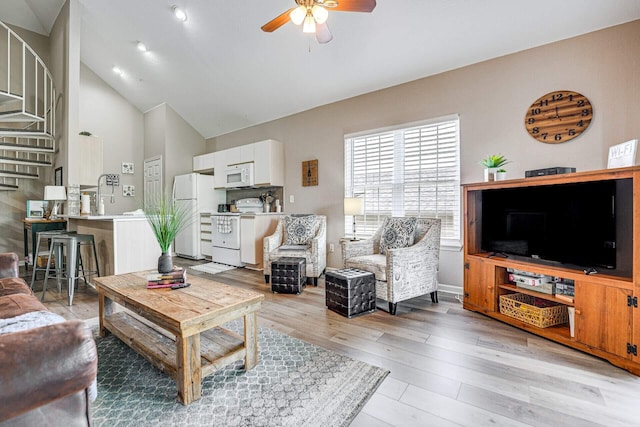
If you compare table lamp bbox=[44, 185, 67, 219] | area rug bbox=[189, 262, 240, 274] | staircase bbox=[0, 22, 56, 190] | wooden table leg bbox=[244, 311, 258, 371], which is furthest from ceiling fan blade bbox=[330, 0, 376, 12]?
staircase bbox=[0, 22, 56, 190]

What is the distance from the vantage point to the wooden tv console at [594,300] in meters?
1.82

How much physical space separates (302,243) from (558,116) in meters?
3.15

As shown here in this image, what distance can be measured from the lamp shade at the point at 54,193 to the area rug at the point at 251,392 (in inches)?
125

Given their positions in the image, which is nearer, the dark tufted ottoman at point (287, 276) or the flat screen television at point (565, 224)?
the flat screen television at point (565, 224)

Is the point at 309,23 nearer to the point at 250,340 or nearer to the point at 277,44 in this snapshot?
the point at 277,44

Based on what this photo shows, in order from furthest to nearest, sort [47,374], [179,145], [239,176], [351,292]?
[179,145] → [239,176] → [351,292] → [47,374]

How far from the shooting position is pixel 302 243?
4.17 m

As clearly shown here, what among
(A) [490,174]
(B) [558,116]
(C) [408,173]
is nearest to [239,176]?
(C) [408,173]

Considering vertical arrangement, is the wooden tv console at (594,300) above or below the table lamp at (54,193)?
below

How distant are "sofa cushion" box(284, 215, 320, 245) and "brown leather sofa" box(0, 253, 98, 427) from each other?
323 centimetres

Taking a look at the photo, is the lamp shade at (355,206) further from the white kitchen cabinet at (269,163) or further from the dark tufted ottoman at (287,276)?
the white kitchen cabinet at (269,163)

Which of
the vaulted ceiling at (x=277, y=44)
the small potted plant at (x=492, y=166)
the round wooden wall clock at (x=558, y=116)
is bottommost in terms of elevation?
the small potted plant at (x=492, y=166)

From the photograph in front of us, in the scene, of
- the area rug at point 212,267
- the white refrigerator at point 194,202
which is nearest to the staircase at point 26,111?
the white refrigerator at point 194,202

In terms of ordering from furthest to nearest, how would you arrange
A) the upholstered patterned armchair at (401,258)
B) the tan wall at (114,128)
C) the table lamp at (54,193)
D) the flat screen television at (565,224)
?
the tan wall at (114,128)
the table lamp at (54,193)
the upholstered patterned armchair at (401,258)
the flat screen television at (565,224)
